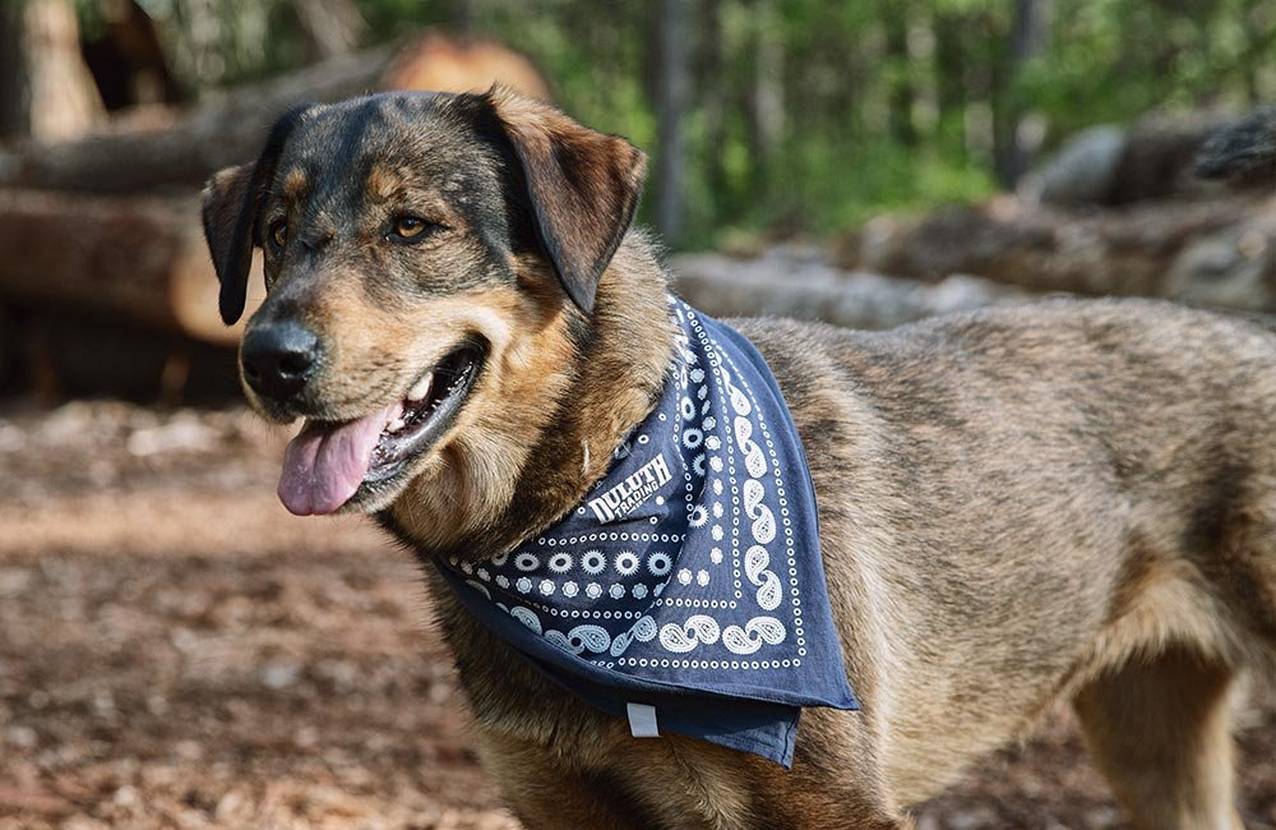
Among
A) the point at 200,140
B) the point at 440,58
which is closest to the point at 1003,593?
the point at 440,58

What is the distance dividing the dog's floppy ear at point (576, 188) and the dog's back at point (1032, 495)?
2.46 feet

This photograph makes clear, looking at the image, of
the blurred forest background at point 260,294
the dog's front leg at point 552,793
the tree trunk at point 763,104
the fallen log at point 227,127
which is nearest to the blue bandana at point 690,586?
the dog's front leg at point 552,793

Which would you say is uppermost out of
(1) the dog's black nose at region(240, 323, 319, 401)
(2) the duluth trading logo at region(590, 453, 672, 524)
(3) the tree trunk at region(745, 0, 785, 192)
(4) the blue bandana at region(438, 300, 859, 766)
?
(1) the dog's black nose at region(240, 323, 319, 401)

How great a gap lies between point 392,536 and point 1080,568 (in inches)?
75.6

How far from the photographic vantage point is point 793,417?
3686mm

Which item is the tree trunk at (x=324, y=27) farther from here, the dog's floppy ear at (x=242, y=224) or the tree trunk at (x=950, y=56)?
the tree trunk at (x=950, y=56)

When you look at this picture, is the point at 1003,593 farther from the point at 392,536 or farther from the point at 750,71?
the point at 750,71

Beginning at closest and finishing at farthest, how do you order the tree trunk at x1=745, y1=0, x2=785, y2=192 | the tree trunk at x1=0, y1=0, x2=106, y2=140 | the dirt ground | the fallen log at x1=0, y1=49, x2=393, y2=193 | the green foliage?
the dirt ground < the fallen log at x1=0, y1=49, x2=393, y2=193 < the tree trunk at x1=0, y1=0, x2=106, y2=140 < the green foliage < the tree trunk at x1=745, y1=0, x2=785, y2=192

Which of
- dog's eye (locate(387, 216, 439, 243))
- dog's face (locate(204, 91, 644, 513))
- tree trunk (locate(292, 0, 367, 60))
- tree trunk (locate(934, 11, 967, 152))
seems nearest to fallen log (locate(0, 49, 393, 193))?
tree trunk (locate(292, 0, 367, 60))

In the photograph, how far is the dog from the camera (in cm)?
325

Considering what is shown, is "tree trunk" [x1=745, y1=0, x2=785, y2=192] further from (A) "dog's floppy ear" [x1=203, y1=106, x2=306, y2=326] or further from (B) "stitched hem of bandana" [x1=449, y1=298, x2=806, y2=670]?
(B) "stitched hem of bandana" [x1=449, y1=298, x2=806, y2=670]

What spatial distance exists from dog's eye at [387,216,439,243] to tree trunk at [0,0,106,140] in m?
15.2

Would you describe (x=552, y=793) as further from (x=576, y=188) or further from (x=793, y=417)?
(x=576, y=188)

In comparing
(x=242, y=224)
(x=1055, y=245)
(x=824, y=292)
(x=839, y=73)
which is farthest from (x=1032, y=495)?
(x=839, y=73)
